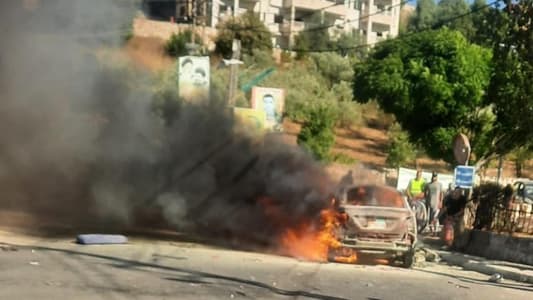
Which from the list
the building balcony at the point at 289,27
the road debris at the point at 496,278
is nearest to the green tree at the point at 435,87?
the road debris at the point at 496,278

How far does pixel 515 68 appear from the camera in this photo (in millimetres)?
17234

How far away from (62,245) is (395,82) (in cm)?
2241

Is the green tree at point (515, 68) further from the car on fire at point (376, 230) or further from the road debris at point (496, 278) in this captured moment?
the car on fire at point (376, 230)

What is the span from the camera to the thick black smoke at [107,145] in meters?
16.2

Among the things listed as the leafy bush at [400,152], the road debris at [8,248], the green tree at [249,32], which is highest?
the green tree at [249,32]

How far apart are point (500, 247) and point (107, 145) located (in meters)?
8.29

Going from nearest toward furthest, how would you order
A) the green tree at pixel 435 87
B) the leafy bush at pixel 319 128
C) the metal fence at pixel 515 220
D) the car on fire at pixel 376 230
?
1. the car on fire at pixel 376 230
2. the metal fence at pixel 515 220
3. the green tree at pixel 435 87
4. the leafy bush at pixel 319 128

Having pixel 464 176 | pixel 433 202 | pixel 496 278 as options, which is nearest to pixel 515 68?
pixel 464 176

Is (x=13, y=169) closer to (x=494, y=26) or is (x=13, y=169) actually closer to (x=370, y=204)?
(x=370, y=204)

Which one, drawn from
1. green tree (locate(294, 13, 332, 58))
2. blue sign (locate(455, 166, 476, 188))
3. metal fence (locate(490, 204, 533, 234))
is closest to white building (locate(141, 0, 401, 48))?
green tree (locate(294, 13, 332, 58))

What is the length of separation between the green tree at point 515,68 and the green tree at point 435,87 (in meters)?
8.62

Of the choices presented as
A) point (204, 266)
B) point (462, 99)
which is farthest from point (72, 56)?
point (462, 99)

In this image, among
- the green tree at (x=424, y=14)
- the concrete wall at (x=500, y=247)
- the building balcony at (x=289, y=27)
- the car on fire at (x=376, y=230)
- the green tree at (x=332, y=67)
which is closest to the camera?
the car on fire at (x=376, y=230)

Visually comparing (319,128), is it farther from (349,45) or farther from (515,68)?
(349,45)
